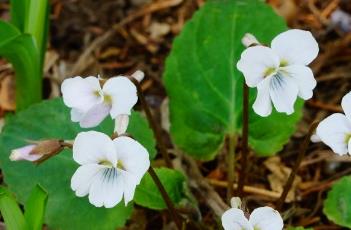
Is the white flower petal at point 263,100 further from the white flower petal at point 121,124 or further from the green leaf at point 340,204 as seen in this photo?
the green leaf at point 340,204

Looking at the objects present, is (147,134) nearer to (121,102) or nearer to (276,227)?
(121,102)

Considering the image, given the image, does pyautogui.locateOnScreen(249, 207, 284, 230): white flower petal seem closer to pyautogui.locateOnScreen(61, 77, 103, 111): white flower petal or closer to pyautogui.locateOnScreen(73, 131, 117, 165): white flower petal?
pyautogui.locateOnScreen(73, 131, 117, 165): white flower petal

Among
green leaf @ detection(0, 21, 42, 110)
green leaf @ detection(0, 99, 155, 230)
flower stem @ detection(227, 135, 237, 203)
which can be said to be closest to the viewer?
green leaf @ detection(0, 99, 155, 230)

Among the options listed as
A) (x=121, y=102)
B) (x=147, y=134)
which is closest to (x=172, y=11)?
(x=147, y=134)

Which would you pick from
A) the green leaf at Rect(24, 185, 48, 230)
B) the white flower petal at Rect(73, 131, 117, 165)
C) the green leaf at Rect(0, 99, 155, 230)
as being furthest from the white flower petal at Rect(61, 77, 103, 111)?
the green leaf at Rect(0, 99, 155, 230)

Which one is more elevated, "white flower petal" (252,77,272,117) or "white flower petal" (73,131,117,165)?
"white flower petal" (252,77,272,117)

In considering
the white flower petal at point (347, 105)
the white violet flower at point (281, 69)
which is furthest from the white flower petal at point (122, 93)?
the white flower petal at point (347, 105)

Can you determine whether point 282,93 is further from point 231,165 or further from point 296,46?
point 231,165
